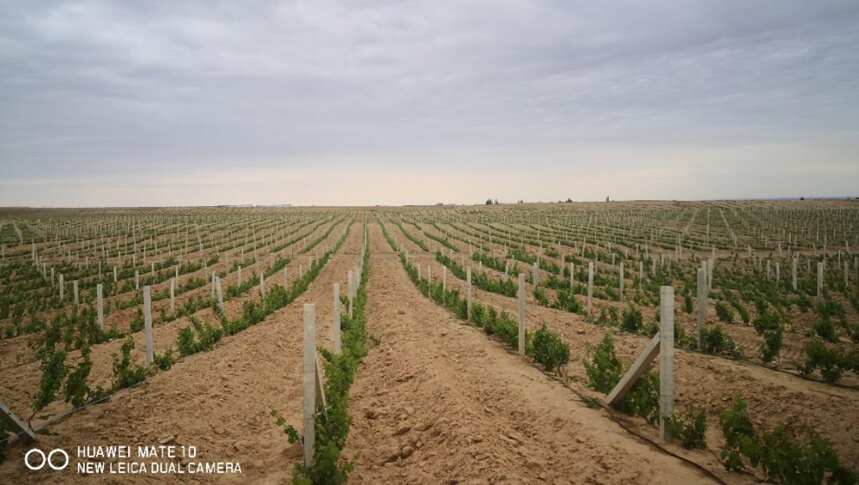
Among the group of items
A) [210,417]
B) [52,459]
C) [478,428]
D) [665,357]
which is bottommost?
[210,417]

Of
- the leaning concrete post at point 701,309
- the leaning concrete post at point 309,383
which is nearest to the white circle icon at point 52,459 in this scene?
the leaning concrete post at point 309,383

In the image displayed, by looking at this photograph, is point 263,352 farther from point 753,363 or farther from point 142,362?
point 753,363

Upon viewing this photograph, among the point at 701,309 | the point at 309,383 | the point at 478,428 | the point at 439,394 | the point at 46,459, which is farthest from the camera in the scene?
the point at 701,309

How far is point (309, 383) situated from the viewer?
5.21m

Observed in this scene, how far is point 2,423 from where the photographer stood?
18.5ft

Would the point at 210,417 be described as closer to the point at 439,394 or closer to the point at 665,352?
the point at 439,394

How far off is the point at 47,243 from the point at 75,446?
47.9 metres

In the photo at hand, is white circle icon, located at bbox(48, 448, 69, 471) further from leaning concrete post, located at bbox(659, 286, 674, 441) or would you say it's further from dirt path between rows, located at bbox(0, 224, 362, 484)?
leaning concrete post, located at bbox(659, 286, 674, 441)

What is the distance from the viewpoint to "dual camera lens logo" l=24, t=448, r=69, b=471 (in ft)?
18.2

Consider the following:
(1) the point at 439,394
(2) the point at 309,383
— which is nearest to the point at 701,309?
(1) the point at 439,394

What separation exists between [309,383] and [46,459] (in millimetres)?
3158

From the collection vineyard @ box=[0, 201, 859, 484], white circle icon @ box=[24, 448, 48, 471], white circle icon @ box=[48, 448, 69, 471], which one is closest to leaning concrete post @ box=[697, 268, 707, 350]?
vineyard @ box=[0, 201, 859, 484]

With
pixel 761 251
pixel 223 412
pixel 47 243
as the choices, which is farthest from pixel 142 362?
pixel 47 243

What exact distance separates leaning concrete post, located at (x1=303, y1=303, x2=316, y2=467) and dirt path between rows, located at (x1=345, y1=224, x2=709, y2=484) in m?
0.51
